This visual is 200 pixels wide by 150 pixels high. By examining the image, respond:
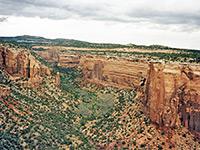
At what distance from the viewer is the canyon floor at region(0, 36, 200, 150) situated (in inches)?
1459

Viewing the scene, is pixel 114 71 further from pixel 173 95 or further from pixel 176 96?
pixel 176 96

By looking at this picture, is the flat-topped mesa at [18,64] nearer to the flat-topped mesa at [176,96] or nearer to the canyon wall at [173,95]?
the canyon wall at [173,95]

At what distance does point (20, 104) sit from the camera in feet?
151

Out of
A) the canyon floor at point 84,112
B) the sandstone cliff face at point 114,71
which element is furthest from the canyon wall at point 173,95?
the sandstone cliff face at point 114,71

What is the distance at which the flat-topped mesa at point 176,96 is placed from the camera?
111 feet

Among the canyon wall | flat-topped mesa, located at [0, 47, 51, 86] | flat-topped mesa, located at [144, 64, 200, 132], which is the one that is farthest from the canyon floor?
flat-topped mesa, located at [144, 64, 200, 132]

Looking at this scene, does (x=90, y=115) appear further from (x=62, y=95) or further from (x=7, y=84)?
(x=7, y=84)

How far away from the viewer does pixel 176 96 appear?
35344 mm

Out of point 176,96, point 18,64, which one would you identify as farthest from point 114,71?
point 176,96

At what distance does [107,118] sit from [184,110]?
21.1m

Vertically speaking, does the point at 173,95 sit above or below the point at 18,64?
below

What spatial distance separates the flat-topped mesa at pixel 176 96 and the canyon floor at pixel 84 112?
1018 millimetres

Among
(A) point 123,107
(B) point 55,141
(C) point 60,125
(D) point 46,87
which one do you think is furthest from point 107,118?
(D) point 46,87

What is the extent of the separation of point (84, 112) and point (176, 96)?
3028 cm
